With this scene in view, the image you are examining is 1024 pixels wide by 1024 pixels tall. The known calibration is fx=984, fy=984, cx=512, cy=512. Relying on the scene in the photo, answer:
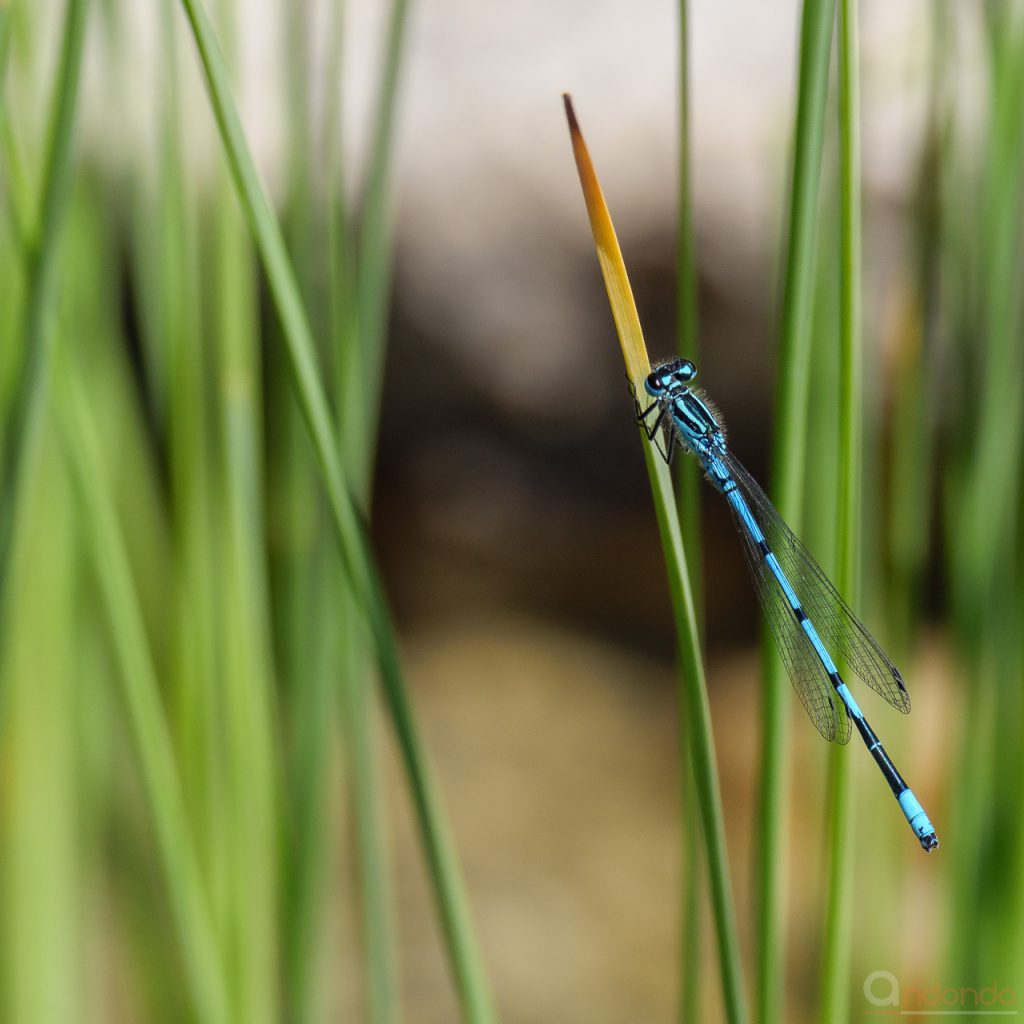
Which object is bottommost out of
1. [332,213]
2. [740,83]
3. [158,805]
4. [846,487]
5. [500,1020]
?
[500,1020]

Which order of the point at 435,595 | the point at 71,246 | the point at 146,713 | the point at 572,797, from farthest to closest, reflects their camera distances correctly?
1. the point at 435,595
2. the point at 572,797
3. the point at 71,246
4. the point at 146,713

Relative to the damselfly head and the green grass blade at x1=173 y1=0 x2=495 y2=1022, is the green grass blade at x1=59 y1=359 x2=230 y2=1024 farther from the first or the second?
the damselfly head

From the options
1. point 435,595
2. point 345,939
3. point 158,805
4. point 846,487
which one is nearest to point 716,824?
point 846,487

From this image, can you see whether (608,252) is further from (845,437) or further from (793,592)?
(793,592)

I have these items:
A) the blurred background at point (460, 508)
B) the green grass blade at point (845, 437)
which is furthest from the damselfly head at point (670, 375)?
the green grass blade at point (845, 437)

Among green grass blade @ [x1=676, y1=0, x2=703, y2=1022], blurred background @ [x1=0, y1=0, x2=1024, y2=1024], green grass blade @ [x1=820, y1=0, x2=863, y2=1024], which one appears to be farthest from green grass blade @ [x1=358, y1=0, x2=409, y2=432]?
green grass blade @ [x1=820, y1=0, x2=863, y2=1024]

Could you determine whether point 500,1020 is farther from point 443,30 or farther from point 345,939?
point 443,30
